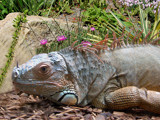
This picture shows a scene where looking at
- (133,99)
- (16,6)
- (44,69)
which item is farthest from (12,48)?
(16,6)

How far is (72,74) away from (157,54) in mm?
1432

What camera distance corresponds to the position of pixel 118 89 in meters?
2.91

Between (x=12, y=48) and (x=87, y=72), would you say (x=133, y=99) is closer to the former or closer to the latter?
(x=87, y=72)

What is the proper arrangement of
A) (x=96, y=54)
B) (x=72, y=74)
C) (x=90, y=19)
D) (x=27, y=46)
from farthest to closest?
(x=90, y=19) < (x=27, y=46) < (x=96, y=54) < (x=72, y=74)

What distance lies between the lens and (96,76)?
9.29 ft

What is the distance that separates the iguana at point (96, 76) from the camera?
2.60 meters

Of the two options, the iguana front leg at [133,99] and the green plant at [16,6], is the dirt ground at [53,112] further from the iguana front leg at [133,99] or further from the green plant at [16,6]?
the green plant at [16,6]

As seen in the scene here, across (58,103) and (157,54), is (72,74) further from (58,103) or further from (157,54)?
(157,54)

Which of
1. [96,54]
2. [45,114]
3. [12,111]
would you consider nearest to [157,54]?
[96,54]

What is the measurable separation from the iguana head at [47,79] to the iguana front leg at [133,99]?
515 millimetres

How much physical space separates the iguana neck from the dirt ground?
0.19 metres

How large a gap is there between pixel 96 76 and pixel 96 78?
28 millimetres

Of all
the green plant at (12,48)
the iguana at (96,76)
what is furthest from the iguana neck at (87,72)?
the green plant at (12,48)

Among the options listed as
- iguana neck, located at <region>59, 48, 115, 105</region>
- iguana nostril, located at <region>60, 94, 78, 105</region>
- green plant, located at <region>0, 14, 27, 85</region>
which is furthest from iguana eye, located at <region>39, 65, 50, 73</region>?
green plant, located at <region>0, 14, 27, 85</region>
